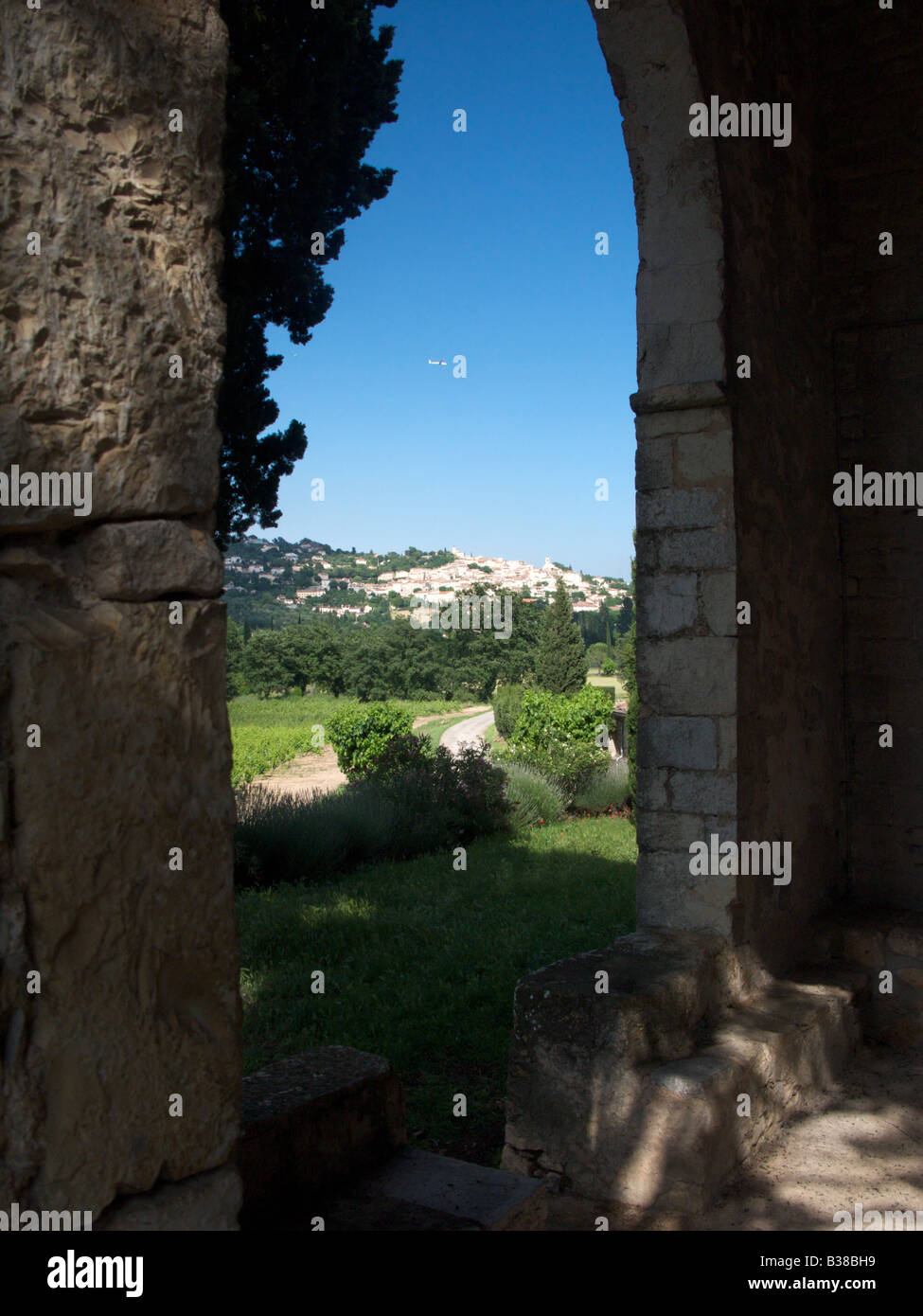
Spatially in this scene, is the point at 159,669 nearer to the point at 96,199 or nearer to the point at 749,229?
the point at 96,199

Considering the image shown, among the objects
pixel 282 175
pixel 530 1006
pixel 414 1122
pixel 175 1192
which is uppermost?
pixel 282 175

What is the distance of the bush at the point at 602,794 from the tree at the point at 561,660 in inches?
323

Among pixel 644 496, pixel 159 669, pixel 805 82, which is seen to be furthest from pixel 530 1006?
pixel 805 82

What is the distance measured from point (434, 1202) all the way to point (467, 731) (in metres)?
24.5

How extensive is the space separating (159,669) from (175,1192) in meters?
0.65

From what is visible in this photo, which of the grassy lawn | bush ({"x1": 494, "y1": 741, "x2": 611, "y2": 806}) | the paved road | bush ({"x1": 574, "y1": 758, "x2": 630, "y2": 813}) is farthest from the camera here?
the paved road

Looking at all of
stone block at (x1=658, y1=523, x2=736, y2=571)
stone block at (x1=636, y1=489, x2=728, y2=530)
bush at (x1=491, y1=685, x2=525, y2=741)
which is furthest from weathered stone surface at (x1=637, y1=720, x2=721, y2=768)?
bush at (x1=491, y1=685, x2=525, y2=741)

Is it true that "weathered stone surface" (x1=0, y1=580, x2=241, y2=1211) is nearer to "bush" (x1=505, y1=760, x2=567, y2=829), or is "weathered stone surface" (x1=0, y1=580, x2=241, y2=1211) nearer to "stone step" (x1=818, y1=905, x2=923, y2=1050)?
"stone step" (x1=818, y1=905, x2=923, y2=1050)

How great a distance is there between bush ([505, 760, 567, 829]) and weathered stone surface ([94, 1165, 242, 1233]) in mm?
10294

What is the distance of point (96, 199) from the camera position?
1.21 m

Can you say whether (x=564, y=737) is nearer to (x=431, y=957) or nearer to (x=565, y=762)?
(x=565, y=762)

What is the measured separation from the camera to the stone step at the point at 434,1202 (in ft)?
6.62

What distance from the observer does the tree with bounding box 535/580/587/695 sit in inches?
872
